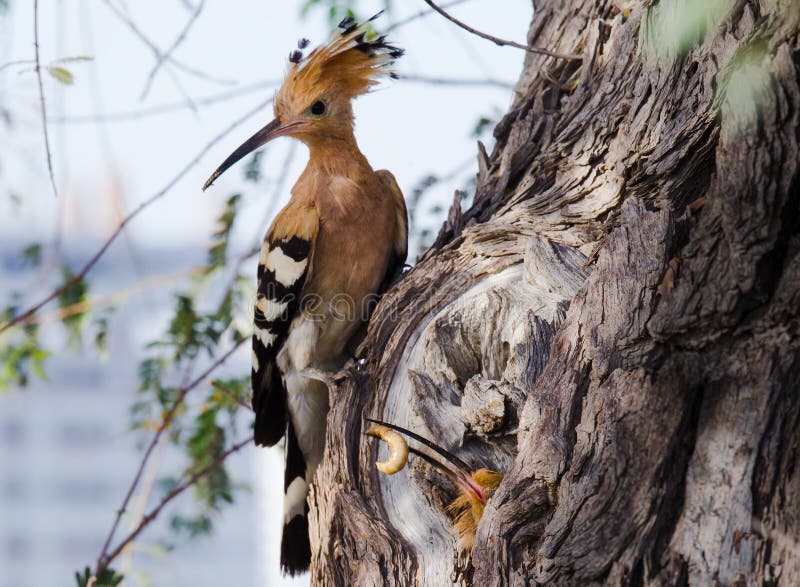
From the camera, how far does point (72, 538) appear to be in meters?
21.7

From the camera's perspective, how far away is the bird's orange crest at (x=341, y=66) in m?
2.61

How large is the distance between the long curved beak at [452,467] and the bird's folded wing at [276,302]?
88 centimetres

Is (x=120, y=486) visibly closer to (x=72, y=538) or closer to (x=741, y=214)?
(x=72, y=538)

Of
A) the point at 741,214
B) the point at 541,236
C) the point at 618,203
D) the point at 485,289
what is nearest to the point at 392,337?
the point at 485,289

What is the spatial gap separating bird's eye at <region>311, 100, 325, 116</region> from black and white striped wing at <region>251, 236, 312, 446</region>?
1.28 ft

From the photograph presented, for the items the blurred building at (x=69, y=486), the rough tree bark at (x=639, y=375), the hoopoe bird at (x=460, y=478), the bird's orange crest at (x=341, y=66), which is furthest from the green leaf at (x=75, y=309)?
the blurred building at (x=69, y=486)

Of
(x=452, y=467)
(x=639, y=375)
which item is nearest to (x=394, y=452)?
(x=452, y=467)

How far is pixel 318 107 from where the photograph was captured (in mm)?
2648

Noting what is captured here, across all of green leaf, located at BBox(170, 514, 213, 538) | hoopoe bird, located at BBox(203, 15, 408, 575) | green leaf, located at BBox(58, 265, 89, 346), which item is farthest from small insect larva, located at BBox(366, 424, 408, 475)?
green leaf, located at BBox(58, 265, 89, 346)

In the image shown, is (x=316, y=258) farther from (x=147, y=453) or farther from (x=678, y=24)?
(x=678, y=24)

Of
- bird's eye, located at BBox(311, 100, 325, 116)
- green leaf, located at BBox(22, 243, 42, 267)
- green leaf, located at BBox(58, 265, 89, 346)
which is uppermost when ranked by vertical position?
green leaf, located at BBox(22, 243, 42, 267)

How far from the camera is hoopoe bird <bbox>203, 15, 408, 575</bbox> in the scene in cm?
246

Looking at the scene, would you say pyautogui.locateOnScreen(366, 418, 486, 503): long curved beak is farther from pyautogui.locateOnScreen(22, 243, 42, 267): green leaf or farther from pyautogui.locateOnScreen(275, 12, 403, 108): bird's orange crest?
pyautogui.locateOnScreen(22, 243, 42, 267): green leaf

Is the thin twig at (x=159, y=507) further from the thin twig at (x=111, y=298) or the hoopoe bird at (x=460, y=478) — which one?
the hoopoe bird at (x=460, y=478)
